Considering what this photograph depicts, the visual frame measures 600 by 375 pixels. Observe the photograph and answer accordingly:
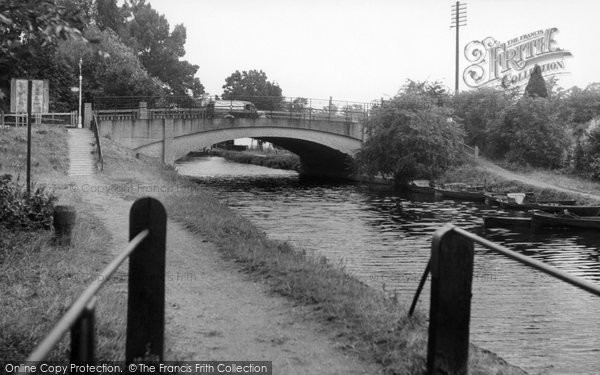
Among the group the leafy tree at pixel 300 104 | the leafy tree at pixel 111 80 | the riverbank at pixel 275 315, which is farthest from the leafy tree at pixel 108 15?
the riverbank at pixel 275 315

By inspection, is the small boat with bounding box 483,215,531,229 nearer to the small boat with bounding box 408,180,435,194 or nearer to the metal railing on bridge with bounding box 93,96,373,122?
the small boat with bounding box 408,180,435,194

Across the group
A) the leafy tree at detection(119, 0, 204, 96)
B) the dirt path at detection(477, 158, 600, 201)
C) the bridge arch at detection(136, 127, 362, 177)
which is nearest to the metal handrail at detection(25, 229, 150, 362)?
the dirt path at detection(477, 158, 600, 201)

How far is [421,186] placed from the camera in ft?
119

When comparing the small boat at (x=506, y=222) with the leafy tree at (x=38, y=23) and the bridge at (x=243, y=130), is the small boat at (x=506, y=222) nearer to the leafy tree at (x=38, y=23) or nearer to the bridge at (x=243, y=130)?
the leafy tree at (x=38, y=23)

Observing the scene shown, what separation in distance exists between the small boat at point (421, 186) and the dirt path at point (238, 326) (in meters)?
26.8

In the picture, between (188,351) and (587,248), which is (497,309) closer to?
(188,351)

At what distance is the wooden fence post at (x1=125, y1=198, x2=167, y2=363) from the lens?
14.2 ft

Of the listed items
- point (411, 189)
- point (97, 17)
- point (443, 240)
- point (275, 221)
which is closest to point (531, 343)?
point (443, 240)

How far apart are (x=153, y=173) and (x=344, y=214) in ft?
30.9

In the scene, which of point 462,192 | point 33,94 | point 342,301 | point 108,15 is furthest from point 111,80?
point 342,301

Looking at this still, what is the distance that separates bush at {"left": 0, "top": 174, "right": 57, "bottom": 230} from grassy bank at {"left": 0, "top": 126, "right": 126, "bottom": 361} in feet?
0.81

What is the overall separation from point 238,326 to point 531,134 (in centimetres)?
3587

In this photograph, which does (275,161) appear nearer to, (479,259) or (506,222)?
(506,222)

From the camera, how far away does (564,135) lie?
3803cm
